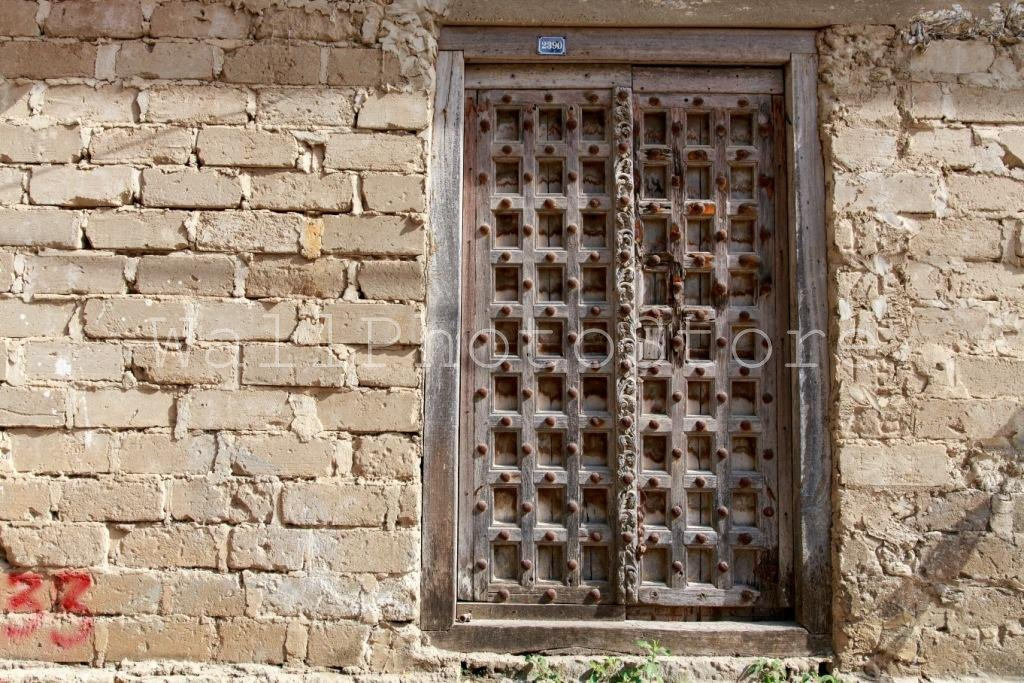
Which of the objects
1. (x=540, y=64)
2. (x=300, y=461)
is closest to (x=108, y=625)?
(x=300, y=461)

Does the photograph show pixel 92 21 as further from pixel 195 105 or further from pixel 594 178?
pixel 594 178

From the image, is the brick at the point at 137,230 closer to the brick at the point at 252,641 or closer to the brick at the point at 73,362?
the brick at the point at 73,362

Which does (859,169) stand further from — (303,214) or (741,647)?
(303,214)

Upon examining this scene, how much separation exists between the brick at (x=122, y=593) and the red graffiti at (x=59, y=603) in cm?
3

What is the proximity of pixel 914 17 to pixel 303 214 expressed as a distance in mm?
2764

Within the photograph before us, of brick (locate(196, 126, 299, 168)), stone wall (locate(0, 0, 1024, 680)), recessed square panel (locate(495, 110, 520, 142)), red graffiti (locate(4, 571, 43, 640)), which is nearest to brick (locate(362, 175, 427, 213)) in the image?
stone wall (locate(0, 0, 1024, 680))

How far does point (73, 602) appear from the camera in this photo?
10.1ft

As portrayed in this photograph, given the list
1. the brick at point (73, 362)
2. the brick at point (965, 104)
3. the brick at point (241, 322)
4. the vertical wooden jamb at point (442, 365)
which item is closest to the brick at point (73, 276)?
the brick at point (73, 362)

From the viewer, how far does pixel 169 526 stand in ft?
10.1

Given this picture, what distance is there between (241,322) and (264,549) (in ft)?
3.05

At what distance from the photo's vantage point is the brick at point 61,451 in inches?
122

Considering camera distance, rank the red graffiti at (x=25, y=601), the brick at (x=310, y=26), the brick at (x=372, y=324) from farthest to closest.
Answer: the brick at (x=310, y=26), the brick at (x=372, y=324), the red graffiti at (x=25, y=601)

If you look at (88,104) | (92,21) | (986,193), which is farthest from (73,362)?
(986,193)

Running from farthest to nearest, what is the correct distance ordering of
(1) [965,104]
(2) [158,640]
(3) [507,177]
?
(3) [507,177] → (1) [965,104] → (2) [158,640]
